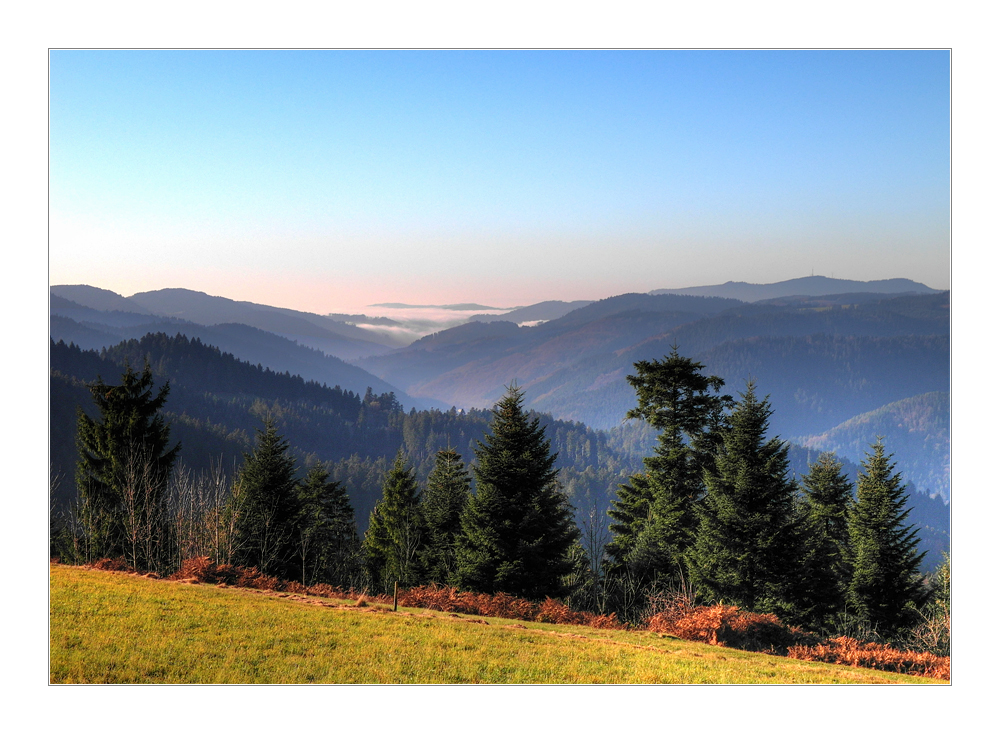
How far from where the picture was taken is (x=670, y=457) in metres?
23.1

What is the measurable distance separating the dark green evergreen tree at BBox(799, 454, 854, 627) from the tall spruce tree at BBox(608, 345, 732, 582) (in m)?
3.97

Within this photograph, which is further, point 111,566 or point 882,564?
point 882,564

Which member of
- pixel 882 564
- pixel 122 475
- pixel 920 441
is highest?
pixel 122 475

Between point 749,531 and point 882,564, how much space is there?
7.83m

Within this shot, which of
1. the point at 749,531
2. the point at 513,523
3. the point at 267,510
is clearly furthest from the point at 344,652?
the point at 267,510

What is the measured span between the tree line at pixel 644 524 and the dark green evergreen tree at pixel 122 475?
0.20 feet

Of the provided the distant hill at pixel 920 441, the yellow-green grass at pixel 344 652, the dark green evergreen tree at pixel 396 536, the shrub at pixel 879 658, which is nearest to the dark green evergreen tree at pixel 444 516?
the dark green evergreen tree at pixel 396 536

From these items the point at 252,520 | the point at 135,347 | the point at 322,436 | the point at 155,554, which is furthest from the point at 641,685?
the point at 322,436

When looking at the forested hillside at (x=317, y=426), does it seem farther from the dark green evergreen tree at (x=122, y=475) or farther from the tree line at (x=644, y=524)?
the tree line at (x=644, y=524)

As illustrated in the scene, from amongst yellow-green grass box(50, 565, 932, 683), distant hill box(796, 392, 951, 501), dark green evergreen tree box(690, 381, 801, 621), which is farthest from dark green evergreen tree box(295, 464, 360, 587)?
distant hill box(796, 392, 951, 501)

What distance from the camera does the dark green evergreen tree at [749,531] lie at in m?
19.0

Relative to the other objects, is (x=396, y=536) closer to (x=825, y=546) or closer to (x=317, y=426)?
(x=825, y=546)

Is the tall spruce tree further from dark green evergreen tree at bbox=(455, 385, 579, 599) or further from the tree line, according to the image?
dark green evergreen tree at bbox=(455, 385, 579, 599)

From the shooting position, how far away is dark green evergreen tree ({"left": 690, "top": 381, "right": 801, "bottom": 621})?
62.3 ft
